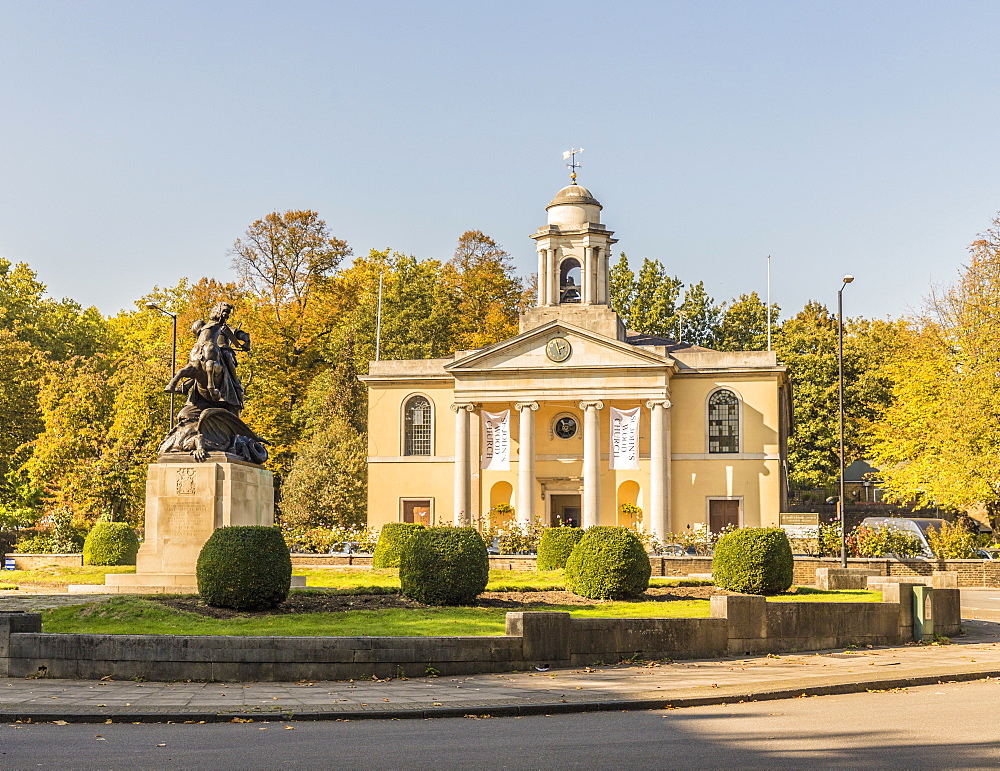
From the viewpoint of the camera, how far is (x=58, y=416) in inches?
1911

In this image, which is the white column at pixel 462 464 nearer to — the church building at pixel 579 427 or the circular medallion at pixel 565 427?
the church building at pixel 579 427

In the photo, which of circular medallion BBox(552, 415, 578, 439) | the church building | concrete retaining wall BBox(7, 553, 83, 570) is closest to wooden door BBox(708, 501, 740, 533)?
the church building

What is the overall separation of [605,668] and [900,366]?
126 feet

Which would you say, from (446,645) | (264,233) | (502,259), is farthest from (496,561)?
(502,259)

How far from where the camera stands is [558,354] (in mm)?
53094

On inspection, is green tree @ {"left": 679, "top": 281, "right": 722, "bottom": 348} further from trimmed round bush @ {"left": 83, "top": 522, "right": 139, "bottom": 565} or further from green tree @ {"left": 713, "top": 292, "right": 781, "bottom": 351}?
trimmed round bush @ {"left": 83, "top": 522, "right": 139, "bottom": 565}

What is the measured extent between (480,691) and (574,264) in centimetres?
4612

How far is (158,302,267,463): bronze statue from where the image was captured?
2227cm

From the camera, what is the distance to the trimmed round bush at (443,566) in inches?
749

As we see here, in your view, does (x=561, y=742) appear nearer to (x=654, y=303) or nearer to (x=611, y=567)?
(x=611, y=567)

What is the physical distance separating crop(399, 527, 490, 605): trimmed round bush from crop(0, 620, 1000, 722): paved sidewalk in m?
3.68

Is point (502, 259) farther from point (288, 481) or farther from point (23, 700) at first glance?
point (23, 700)

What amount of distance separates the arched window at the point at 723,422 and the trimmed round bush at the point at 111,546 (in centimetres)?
2876

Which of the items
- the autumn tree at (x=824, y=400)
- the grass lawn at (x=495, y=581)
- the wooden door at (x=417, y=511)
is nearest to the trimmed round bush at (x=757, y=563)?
the grass lawn at (x=495, y=581)
